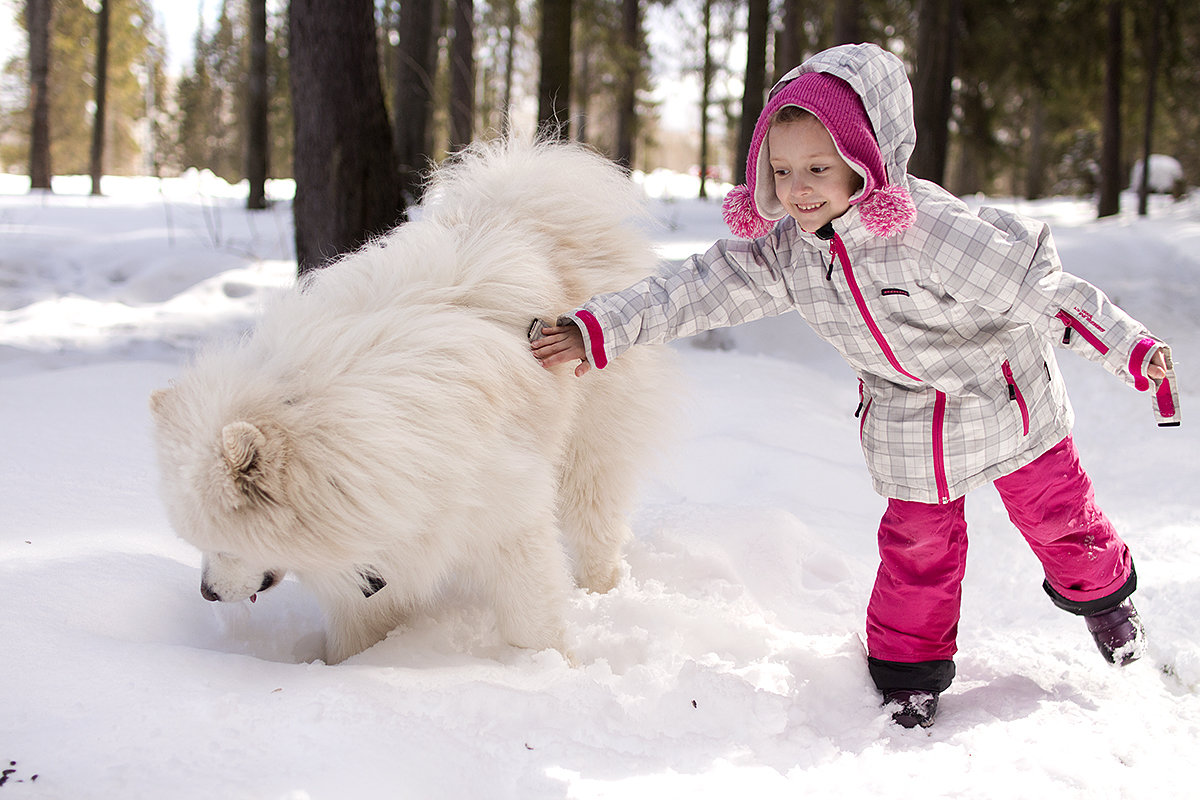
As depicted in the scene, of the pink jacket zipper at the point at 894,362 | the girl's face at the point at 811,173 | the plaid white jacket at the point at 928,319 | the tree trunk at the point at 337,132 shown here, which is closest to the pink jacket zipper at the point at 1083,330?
the plaid white jacket at the point at 928,319

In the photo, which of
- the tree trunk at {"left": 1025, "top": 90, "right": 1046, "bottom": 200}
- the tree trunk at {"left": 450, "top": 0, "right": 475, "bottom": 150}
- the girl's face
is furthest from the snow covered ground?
the tree trunk at {"left": 1025, "top": 90, "right": 1046, "bottom": 200}

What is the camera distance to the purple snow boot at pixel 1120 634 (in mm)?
2328

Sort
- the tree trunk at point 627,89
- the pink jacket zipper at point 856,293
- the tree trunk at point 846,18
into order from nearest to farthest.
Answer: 1. the pink jacket zipper at point 856,293
2. the tree trunk at point 846,18
3. the tree trunk at point 627,89

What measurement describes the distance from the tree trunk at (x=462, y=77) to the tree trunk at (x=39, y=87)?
10.3 meters

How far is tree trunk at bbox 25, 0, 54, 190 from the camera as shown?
48.3 ft

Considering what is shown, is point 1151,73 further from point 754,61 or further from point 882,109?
point 882,109

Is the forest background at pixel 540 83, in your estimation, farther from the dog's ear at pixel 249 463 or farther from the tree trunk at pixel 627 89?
the dog's ear at pixel 249 463

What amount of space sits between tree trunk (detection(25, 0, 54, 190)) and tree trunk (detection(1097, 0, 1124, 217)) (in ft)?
58.9

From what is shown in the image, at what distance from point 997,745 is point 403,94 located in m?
8.42

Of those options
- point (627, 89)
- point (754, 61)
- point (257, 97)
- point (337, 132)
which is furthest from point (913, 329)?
point (627, 89)

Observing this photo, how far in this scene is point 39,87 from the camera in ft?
48.2

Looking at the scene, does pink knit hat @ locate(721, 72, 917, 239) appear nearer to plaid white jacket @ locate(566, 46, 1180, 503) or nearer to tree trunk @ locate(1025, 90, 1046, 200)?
plaid white jacket @ locate(566, 46, 1180, 503)

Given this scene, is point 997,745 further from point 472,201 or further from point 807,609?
point 472,201

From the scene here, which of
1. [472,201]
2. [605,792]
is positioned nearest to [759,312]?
[472,201]
